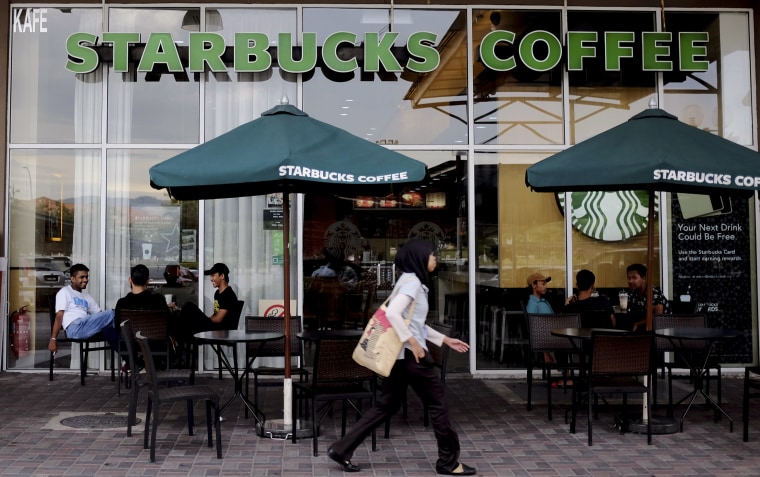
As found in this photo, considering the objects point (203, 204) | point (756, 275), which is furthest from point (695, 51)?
point (203, 204)

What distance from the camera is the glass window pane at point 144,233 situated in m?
10.0

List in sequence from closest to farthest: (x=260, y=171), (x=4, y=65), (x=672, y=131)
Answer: (x=260, y=171) < (x=672, y=131) < (x=4, y=65)

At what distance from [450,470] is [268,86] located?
6.17 metres

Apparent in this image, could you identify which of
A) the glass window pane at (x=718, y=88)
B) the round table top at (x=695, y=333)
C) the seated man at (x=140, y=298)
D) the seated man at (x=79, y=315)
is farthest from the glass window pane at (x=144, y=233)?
the glass window pane at (x=718, y=88)

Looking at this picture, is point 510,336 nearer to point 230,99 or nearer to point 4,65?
point 230,99

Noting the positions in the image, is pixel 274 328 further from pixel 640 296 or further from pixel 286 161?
pixel 640 296

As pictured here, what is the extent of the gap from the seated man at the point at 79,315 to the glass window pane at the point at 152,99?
1856 mm

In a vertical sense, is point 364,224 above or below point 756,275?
above

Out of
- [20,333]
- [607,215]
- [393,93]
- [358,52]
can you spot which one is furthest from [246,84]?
[607,215]

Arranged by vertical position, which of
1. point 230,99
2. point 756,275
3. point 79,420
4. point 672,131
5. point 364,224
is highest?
point 230,99

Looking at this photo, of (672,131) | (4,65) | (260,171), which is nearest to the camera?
(260,171)

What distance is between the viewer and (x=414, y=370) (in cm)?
545

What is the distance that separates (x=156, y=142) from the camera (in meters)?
10.1

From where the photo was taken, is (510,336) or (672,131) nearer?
(672,131)
